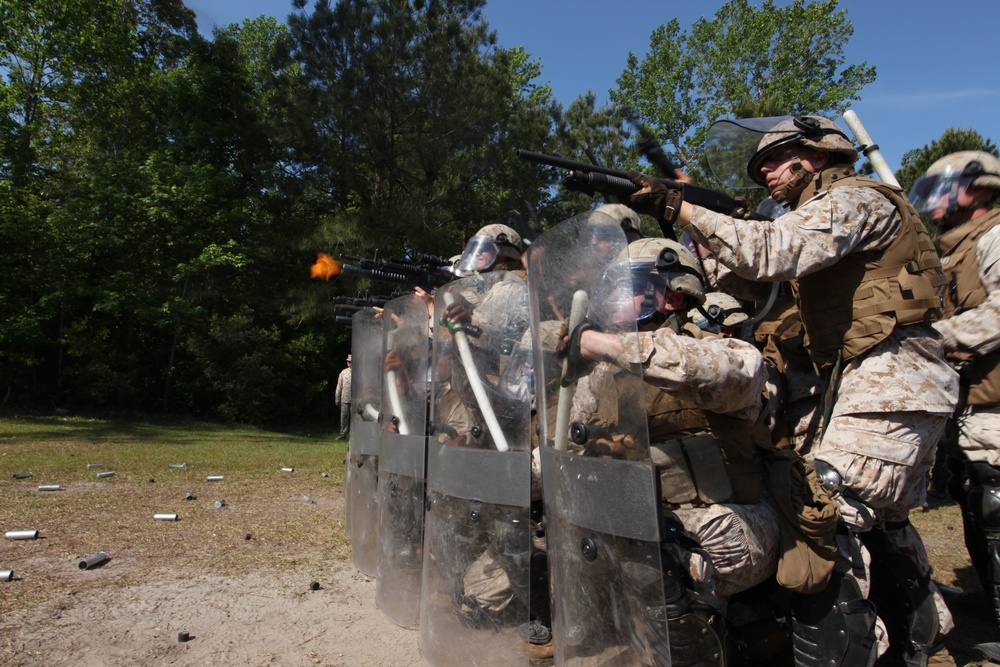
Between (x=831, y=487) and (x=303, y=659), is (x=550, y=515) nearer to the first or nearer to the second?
(x=831, y=487)

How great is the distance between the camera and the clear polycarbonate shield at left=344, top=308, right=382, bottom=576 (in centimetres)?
437

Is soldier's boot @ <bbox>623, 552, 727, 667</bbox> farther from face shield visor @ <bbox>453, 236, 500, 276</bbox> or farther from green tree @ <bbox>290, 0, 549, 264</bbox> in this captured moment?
green tree @ <bbox>290, 0, 549, 264</bbox>

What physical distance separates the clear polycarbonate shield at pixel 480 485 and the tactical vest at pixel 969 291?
2211 mm

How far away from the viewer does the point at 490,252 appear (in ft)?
15.4

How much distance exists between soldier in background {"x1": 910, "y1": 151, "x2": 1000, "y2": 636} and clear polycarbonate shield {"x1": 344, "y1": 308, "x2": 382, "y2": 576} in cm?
315

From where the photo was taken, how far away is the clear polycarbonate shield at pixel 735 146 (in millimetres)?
3139

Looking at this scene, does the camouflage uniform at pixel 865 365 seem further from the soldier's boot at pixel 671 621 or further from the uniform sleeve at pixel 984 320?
the uniform sleeve at pixel 984 320

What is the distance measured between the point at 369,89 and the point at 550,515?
16899mm

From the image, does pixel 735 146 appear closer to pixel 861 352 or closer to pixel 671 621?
pixel 861 352

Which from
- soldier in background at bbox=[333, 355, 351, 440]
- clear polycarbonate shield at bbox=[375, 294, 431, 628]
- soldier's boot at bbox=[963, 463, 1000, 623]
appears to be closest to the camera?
soldier's boot at bbox=[963, 463, 1000, 623]

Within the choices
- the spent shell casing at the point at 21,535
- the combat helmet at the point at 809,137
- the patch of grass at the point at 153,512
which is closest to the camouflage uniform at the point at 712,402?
the combat helmet at the point at 809,137

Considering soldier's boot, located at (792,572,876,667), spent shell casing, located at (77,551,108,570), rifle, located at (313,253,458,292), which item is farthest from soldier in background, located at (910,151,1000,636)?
spent shell casing, located at (77,551,108,570)

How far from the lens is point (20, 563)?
4.38 metres

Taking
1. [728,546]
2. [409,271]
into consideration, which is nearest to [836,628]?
[728,546]
